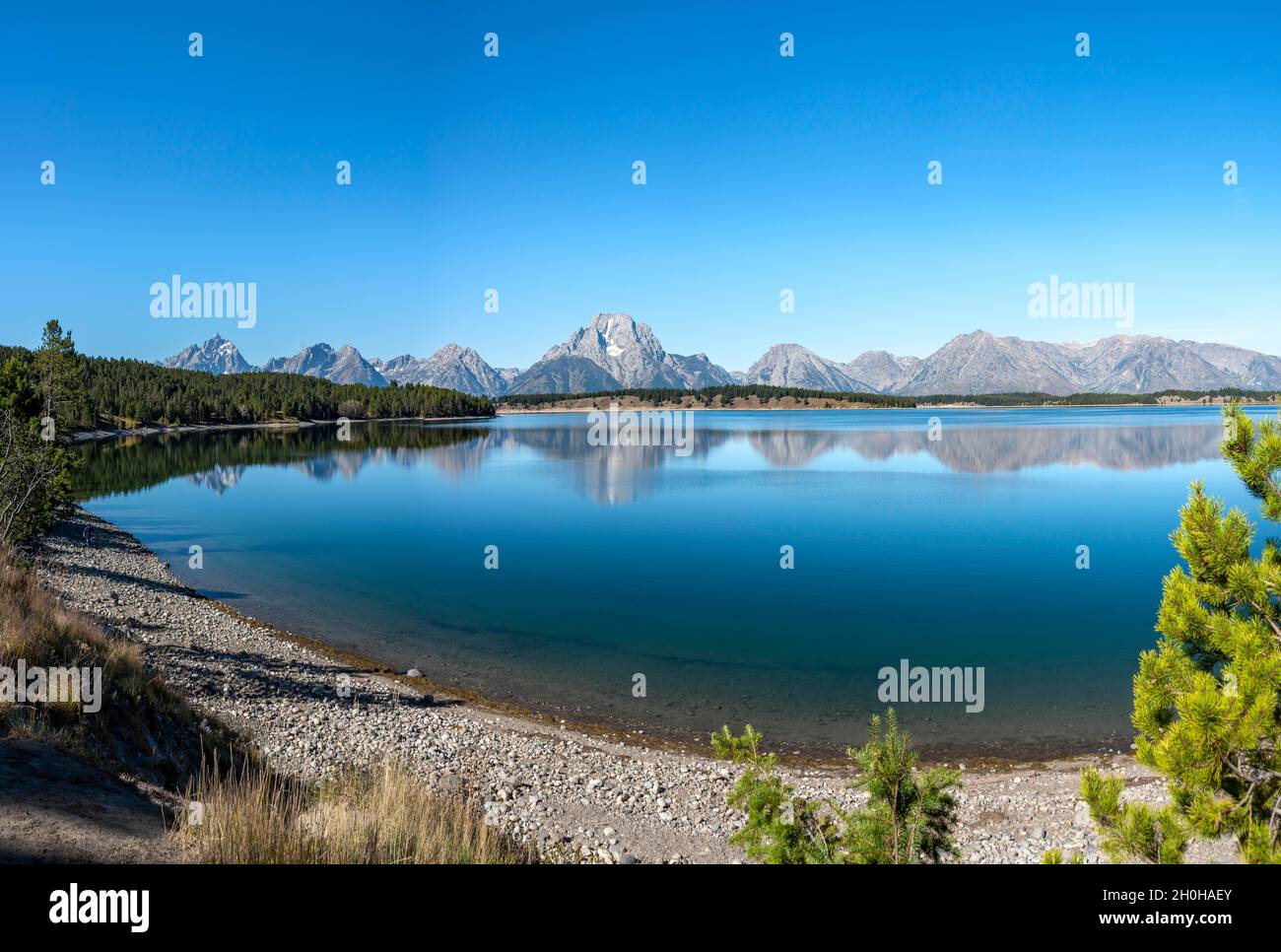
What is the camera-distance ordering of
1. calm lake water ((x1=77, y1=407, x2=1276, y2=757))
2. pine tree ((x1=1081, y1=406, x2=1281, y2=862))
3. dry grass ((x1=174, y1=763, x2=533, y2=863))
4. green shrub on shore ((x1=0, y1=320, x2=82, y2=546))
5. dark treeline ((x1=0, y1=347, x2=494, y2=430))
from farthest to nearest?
dark treeline ((x1=0, y1=347, x2=494, y2=430)) → green shrub on shore ((x1=0, y1=320, x2=82, y2=546)) → calm lake water ((x1=77, y1=407, x2=1276, y2=757)) → dry grass ((x1=174, y1=763, x2=533, y2=863)) → pine tree ((x1=1081, y1=406, x2=1281, y2=862))

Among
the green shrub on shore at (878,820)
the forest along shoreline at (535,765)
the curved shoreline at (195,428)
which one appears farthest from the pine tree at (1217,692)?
the curved shoreline at (195,428)

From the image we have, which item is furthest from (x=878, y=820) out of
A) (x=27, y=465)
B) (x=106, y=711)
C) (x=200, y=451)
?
(x=200, y=451)

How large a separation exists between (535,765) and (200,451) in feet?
335

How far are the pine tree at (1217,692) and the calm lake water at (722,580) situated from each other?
10.5 meters

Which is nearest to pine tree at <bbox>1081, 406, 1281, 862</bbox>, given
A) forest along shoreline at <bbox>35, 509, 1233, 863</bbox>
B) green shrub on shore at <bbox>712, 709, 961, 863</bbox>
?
green shrub on shore at <bbox>712, 709, 961, 863</bbox>

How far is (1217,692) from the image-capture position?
16.1 ft

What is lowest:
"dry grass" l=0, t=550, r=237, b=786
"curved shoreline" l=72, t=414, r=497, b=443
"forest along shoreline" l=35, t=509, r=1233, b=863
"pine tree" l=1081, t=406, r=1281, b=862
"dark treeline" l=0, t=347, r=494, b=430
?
"forest along shoreline" l=35, t=509, r=1233, b=863

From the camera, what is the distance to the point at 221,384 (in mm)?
192125

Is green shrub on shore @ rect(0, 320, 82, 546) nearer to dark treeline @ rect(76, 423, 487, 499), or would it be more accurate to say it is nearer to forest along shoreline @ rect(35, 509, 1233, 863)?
forest along shoreline @ rect(35, 509, 1233, 863)

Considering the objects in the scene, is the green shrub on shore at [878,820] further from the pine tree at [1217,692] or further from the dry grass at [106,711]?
the dry grass at [106,711]

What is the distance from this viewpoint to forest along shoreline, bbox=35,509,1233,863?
11.0 metres

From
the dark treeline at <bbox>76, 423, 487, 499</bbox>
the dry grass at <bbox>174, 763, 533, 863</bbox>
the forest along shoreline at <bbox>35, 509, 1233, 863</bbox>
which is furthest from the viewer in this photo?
the dark treeline at <bbox>76, 423, 487, 499</bbox>

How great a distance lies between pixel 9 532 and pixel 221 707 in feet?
52.6

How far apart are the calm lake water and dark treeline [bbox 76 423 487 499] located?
4.17 feet
